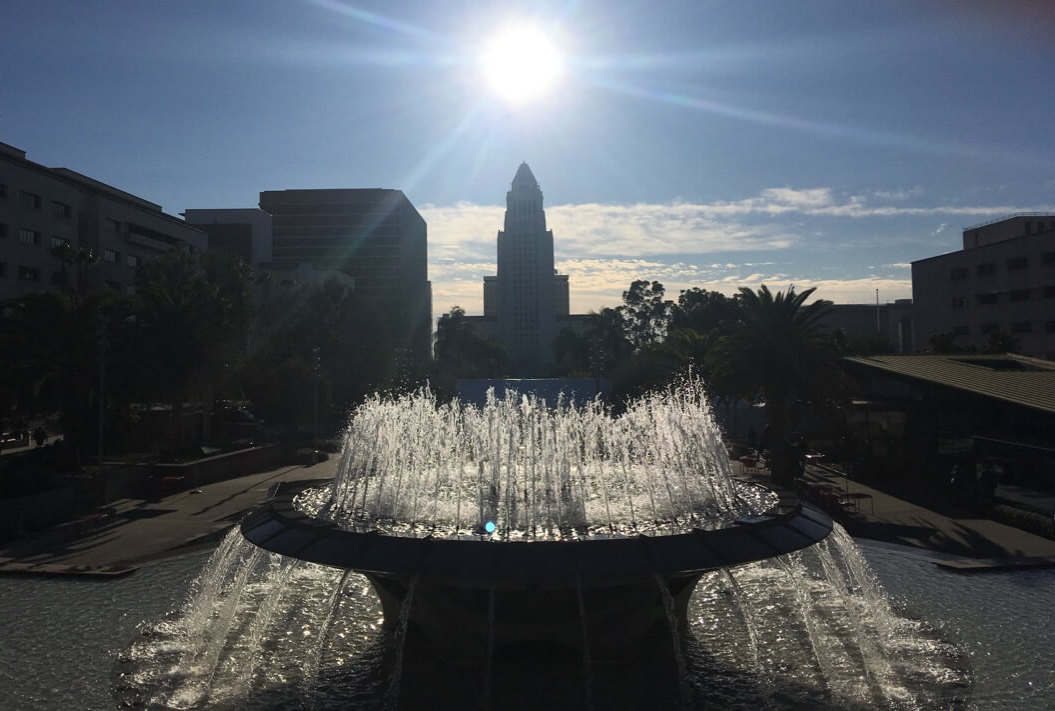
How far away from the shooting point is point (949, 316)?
62.4 metres

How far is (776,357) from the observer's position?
27.3m

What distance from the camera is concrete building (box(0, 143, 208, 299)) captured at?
40.6 meters

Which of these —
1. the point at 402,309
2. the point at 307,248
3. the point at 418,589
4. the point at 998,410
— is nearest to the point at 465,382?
the point at 402,309

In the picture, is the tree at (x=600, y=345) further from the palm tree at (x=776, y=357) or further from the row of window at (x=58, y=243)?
the palm tree at (x=776, y=357)

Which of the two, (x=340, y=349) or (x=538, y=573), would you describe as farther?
(x=340, y=349)

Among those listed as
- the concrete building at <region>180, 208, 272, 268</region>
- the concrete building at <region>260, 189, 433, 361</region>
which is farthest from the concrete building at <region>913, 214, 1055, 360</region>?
the concrete building at <region>260, 189, 433, 361</region>

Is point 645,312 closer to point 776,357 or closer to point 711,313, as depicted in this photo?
point 711,313

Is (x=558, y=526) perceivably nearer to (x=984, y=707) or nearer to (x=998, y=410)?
(x=984, y=707)

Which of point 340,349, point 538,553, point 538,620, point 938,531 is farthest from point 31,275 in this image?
point 938,531

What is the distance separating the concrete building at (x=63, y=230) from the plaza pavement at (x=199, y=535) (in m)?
19.3

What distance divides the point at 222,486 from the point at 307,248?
11557 cm

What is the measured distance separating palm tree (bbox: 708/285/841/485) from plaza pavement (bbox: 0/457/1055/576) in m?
4.40

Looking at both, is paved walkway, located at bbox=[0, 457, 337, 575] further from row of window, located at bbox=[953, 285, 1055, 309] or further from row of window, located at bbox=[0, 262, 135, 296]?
row of window, located at bbox=[953, 285, 1055, 309]

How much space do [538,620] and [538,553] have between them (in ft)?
6.49
